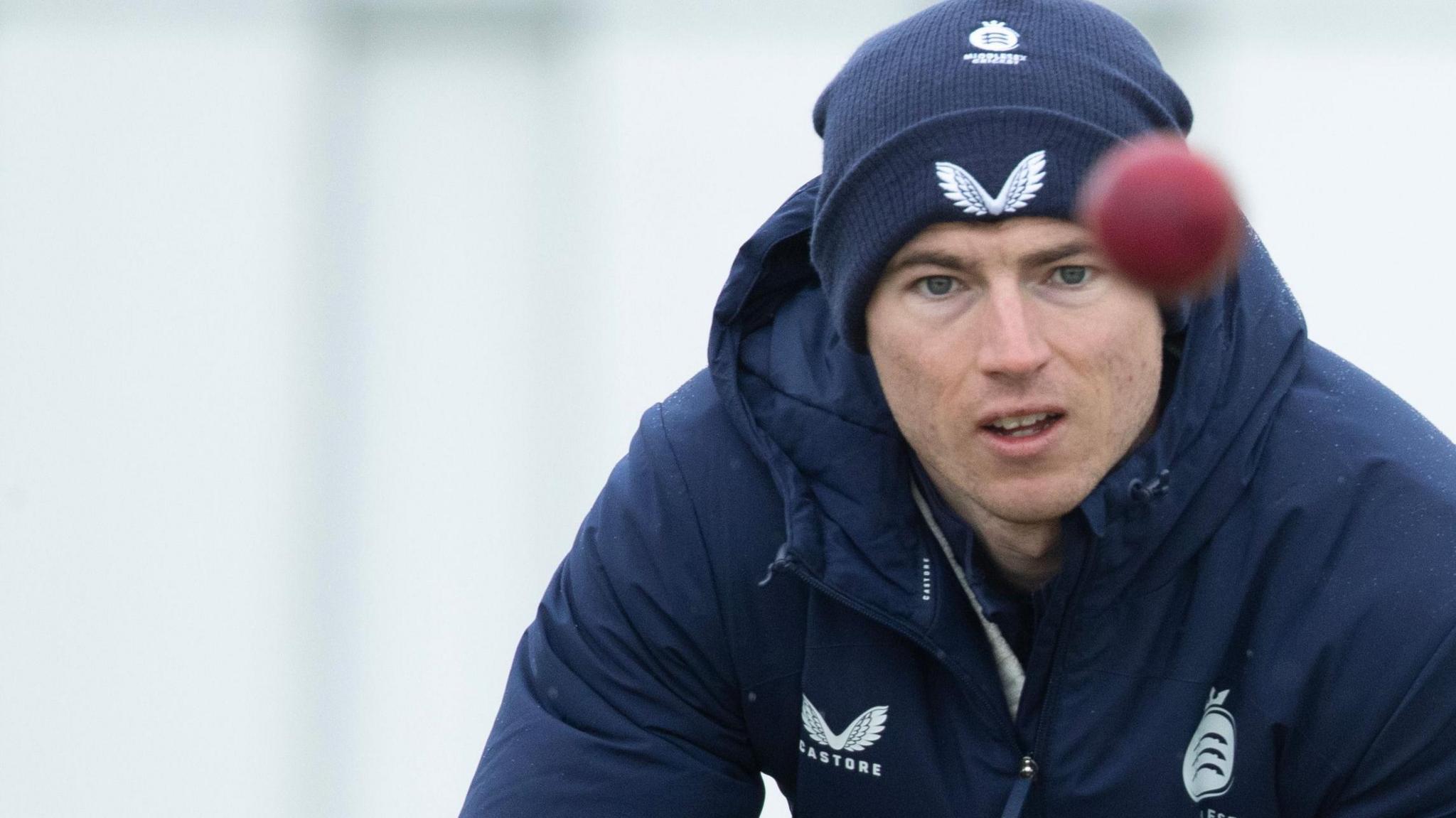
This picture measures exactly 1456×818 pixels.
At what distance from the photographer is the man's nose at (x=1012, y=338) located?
253 cm

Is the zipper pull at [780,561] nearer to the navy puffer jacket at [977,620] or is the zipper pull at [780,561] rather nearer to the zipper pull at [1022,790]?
the navy puffer jacket at [977,620]

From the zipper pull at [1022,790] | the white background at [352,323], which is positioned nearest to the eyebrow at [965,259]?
the zipper pull at [1022,790]

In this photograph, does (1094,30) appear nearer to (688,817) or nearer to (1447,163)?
(688,817)

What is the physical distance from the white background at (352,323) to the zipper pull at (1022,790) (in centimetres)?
243

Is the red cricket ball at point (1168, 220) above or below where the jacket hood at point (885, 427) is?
above

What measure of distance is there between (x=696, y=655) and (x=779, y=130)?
9.19 feet

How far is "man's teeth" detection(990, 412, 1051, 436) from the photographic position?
2.57 meters

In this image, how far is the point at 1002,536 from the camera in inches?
108

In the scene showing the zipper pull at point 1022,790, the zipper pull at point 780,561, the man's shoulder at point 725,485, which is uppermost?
the man's shoulder at point 725,485

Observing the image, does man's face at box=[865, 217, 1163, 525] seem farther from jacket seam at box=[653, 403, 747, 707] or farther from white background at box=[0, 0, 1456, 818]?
white background at box=[0, 0, 1456, 818]

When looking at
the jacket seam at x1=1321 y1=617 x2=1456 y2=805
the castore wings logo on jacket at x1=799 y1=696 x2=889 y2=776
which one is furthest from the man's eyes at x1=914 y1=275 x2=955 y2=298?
the jacket seam at x1=1321 y1=617 x2=1456 y2=805

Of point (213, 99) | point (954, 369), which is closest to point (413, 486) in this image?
point (213, 99)

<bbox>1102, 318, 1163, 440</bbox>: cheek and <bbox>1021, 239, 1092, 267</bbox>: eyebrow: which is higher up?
<bbox>1021, 239, 1092, 267</bbox>: eyebrow

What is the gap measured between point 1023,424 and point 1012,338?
0.10 meters
